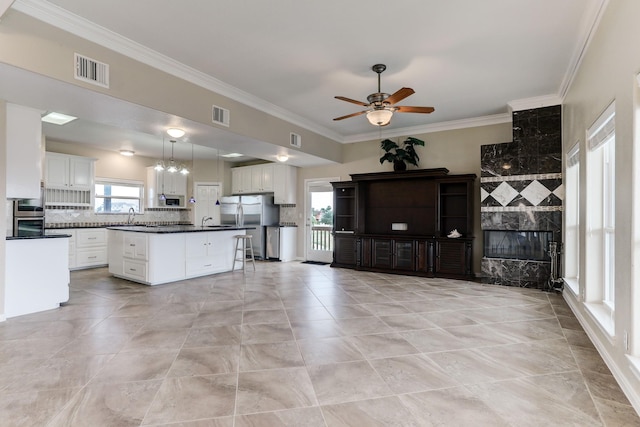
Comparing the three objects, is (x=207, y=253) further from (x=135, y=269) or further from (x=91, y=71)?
(x=91, y=71)

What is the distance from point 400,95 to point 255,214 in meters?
5.56

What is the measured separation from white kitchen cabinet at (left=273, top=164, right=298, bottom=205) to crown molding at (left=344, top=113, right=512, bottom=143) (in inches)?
63.7

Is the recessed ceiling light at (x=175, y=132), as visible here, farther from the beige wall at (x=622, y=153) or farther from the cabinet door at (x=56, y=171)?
the beige wall at (x=622, y=153)

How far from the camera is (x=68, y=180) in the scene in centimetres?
704

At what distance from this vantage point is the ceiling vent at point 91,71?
314cm

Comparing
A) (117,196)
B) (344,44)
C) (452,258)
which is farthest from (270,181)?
(344,44)

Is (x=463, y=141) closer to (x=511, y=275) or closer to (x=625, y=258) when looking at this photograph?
(x=511, y=275)

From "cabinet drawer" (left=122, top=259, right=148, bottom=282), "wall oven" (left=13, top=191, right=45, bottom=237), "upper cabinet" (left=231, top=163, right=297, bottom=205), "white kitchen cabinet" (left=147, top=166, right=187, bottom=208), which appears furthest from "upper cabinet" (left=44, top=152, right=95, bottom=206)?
"upper cabinet" (left=231, top=163, right=297, bottom=205)

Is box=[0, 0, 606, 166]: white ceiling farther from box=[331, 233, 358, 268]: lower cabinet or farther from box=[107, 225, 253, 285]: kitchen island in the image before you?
box=[331, 233, 358, 268]: lower cabinet

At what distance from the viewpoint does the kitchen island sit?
5.30 meters

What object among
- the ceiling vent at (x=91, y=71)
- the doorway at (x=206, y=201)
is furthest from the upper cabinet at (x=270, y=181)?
the ceiling vent at (x=91, y=71)

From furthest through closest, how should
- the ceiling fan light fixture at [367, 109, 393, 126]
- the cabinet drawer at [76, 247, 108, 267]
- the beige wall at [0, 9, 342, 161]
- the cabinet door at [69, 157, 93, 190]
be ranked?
the cabinet door at [69, 157, 93, 190]
the cabinet drawer at [76, 247, 108, 267]
the ceiling fan light fixture at [367, 109, 393, 126]
the beige wall at [0, 9, 342, 161]

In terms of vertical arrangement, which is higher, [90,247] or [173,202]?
[173,202]

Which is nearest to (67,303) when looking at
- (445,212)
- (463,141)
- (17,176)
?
(17,176)
